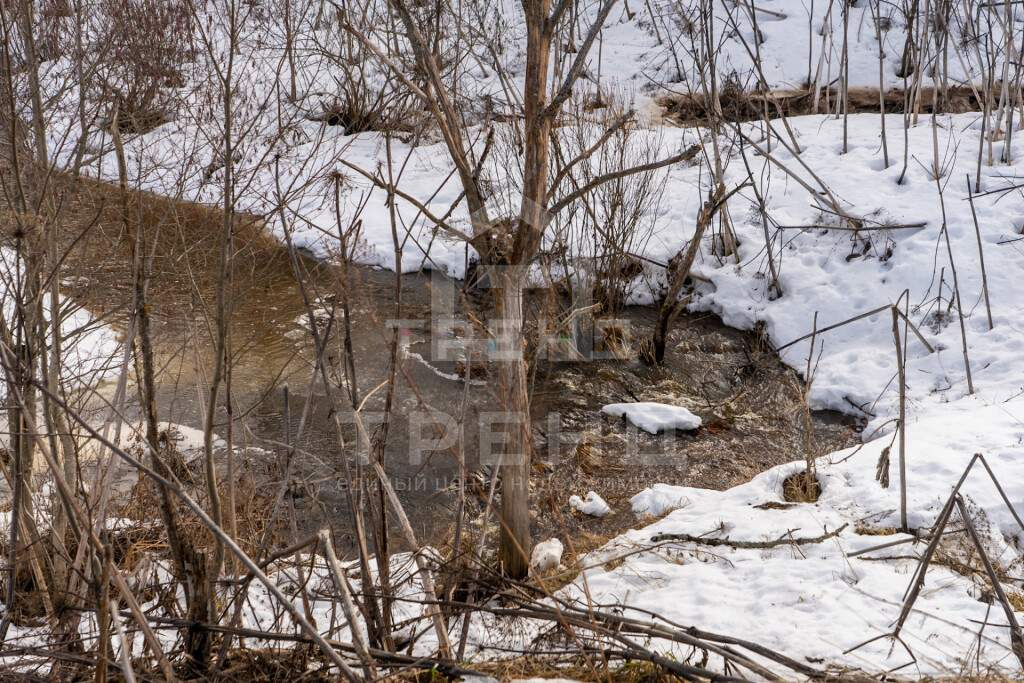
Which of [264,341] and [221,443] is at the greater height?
[264,341]

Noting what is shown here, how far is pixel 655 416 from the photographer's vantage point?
22.6ft

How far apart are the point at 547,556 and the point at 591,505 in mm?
1124

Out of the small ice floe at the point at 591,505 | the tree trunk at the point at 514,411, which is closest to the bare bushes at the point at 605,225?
the small ice floe at the point at 591,505

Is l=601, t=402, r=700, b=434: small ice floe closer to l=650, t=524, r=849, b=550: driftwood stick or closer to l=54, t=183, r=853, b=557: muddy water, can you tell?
l=54, t=183, r=853, b=557: muddy water

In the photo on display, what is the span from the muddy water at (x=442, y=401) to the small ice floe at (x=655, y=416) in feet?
0.33

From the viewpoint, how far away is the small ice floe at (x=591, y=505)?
5.59 m

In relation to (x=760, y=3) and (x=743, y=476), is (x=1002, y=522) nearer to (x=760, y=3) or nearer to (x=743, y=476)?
(x=743, y=476)

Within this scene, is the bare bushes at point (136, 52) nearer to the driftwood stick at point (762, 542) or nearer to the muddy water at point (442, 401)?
the muddy water at point (442, 401)

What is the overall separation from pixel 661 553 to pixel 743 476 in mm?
1722

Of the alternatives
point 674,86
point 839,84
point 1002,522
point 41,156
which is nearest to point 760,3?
point 674,86

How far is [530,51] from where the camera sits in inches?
143

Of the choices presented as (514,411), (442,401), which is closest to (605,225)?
(442,401)

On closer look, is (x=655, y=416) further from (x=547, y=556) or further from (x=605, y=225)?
(x=547, y=556)

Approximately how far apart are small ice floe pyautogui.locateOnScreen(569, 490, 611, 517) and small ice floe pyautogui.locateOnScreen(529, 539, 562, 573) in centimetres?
95
